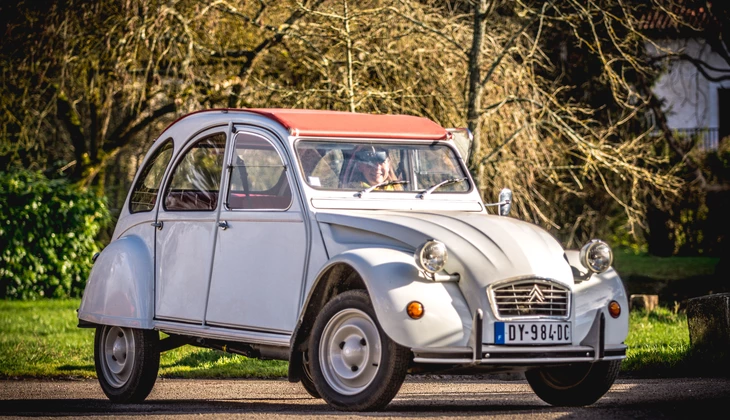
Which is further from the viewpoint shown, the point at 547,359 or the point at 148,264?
the point at 148,264

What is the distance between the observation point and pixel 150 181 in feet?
29.2

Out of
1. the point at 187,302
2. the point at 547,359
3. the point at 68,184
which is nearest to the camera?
the point at 547,359

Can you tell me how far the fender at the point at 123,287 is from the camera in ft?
27.1

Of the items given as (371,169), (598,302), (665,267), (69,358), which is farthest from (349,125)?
(665,267)

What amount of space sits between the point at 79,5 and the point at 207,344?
8473mm

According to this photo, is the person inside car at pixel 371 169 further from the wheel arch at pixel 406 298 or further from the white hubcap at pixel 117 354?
the white hubcap at pixel 117 354

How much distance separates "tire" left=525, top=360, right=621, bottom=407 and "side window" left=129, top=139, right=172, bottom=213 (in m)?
3.19

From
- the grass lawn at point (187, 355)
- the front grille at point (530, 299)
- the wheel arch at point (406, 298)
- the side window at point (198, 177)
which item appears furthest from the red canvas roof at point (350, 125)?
the grass lawn at point (187, 355)

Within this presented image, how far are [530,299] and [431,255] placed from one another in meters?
0.65

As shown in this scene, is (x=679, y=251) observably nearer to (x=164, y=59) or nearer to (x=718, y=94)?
(x=718, y=94)

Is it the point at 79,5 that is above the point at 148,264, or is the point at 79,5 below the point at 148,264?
above

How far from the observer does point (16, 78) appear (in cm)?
1616

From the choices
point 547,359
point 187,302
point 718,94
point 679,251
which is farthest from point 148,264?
point 718,94

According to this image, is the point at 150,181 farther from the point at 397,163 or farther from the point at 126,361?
the point at 397,163
